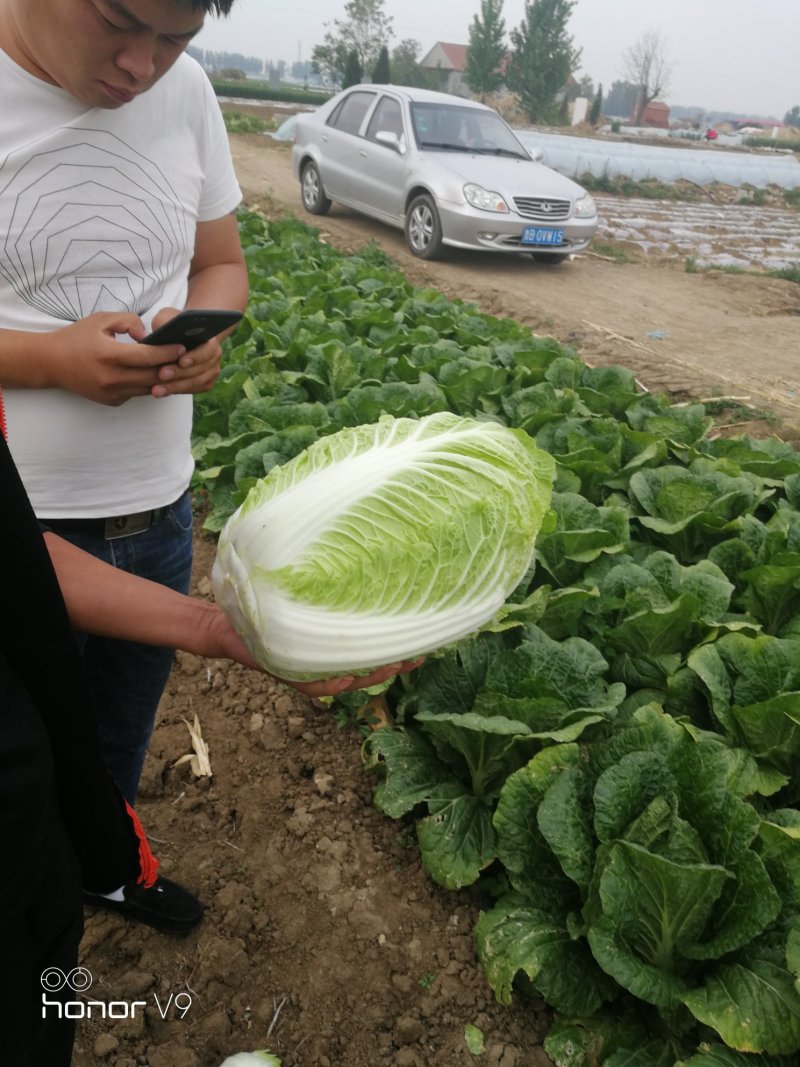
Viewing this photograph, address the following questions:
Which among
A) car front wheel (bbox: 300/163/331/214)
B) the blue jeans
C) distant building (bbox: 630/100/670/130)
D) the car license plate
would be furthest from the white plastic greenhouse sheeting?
distant building (bbox: 630/100/670/130)

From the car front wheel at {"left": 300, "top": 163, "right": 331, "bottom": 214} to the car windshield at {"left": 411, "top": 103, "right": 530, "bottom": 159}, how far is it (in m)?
2.25

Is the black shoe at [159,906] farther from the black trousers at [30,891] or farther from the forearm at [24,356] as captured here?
the forearm at [24,356]

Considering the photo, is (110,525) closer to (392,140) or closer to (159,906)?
(159,906)

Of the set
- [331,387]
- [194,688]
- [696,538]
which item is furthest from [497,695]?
[331,387]

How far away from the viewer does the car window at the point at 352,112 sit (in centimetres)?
1198

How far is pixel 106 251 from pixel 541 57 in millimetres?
59399

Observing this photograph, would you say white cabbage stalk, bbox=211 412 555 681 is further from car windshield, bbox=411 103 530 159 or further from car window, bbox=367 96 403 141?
car window, bbox=367 96 403 141

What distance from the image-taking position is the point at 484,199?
10383mm

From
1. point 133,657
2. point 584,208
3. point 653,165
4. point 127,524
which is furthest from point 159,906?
point 653,165

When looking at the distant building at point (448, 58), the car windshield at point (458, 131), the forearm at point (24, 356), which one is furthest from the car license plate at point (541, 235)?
the distant building at point (448, 58)

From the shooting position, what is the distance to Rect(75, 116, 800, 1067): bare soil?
2123mm

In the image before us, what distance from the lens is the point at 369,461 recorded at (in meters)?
1.73

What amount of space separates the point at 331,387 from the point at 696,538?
2.37 meters

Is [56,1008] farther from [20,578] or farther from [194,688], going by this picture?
[194,688]
